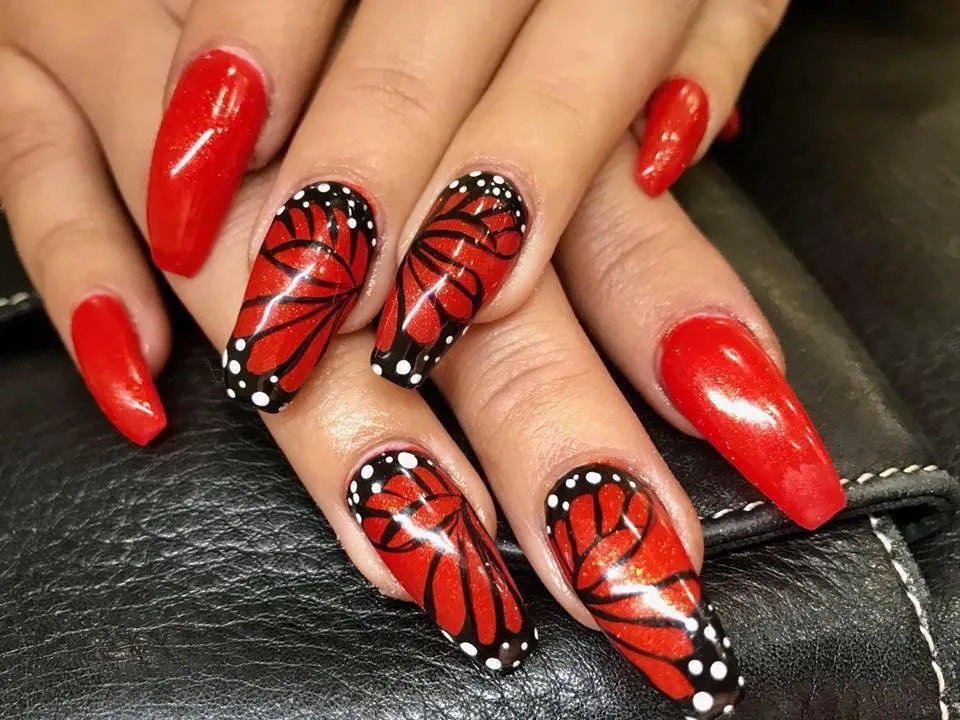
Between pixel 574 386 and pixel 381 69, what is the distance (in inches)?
10.8

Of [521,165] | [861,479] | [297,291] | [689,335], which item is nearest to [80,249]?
[297,291]

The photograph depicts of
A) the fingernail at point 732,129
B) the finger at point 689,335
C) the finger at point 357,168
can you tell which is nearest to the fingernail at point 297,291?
the finger at point 357,168

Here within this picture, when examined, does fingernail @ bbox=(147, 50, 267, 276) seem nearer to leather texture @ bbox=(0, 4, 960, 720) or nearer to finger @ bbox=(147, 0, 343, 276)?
finger @ bbox=(147, 0, 343, 276)

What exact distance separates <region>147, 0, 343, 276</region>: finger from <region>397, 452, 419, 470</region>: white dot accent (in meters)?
0.23

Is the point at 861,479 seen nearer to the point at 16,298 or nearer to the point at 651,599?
the point at 651,599

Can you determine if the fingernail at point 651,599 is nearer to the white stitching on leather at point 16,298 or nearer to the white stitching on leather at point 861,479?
the white stitching on leather at point 861,479

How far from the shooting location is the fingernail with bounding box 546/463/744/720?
0.52m

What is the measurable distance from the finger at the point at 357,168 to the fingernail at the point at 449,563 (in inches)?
4.2

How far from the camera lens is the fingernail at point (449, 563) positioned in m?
0.54

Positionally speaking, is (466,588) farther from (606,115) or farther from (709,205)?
(709,205)

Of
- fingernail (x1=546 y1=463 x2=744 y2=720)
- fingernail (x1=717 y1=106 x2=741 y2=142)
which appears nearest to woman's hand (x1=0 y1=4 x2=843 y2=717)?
fingernail (x1=546 y1=463 x2=744 y2=720)

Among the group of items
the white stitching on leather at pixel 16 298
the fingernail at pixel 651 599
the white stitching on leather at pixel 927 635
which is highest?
the white stitching on leather at pixel 927 635

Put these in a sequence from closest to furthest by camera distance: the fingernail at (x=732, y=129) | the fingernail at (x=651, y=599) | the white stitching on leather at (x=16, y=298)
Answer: the fingernail at (x=651, y=599), the white stitching on leather at (x=16, y=298), the fingernail at (x=732, y=129)

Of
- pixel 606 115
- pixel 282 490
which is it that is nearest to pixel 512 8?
pixel 606 115
